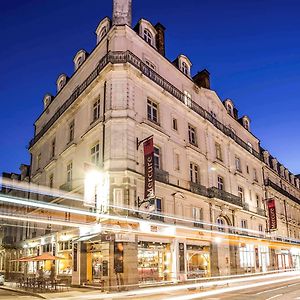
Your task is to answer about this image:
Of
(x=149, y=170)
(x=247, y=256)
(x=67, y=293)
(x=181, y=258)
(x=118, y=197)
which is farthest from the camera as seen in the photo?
(x=247, y=256)

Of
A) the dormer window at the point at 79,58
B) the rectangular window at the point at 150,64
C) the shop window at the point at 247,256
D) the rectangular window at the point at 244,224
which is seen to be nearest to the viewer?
the rectangular window at the point at 150,64

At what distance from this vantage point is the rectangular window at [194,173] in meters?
27.2

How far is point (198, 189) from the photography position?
26.6 meters

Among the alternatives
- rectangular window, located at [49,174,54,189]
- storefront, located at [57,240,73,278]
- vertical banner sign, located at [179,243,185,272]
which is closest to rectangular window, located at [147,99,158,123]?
vertical banner sign, located at [179,243,185,272]

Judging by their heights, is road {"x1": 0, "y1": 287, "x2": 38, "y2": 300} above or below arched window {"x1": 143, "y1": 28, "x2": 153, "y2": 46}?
below

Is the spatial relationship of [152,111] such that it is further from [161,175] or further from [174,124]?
[161,175]

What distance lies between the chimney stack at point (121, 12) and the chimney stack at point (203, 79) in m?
11.2

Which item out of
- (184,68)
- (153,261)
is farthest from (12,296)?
(184,68)

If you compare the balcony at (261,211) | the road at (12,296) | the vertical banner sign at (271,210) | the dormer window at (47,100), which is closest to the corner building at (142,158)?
the dormer window at (47,100)

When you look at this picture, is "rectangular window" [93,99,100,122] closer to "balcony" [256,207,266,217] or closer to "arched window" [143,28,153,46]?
"arched window" [143,28,153,46]

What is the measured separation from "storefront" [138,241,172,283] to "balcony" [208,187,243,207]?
688 cm

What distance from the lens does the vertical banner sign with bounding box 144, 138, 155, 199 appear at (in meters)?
19.8

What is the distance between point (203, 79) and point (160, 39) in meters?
7.42

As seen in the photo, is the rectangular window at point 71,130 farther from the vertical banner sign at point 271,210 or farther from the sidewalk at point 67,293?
the vertical banner sign at point 271,210
